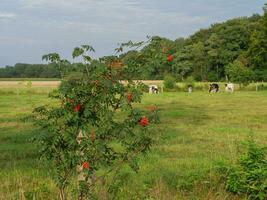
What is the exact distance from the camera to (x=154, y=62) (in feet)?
17.6

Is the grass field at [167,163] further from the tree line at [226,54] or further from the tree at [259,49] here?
the tree at [259,49]

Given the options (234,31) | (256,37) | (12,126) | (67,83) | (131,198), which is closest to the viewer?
(67,83)

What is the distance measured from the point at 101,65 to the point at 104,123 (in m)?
0.64

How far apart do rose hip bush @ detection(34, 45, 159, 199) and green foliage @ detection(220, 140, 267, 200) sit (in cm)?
294

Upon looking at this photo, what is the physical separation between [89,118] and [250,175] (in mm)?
3608

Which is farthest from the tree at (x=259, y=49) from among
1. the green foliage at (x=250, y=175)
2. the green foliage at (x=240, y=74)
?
the green foliage at (x=250, y=175)

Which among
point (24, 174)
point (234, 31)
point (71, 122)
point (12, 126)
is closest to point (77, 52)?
point (71, 122)

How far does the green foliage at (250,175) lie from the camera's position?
25.5ft

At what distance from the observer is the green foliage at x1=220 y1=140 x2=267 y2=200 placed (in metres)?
7.77

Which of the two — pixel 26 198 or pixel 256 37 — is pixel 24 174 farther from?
pixel 256 37

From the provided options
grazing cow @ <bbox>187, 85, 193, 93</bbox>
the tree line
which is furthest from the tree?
grazing cow @ <bbox>187, 85, 193, 93</bbox>

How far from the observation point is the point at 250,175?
7.89 meters

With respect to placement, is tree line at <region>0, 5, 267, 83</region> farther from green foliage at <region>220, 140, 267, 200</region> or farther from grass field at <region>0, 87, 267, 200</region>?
green foliage at <region>220, 140, 267, 200</region>

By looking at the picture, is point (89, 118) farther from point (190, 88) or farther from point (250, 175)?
point (190, 88)
